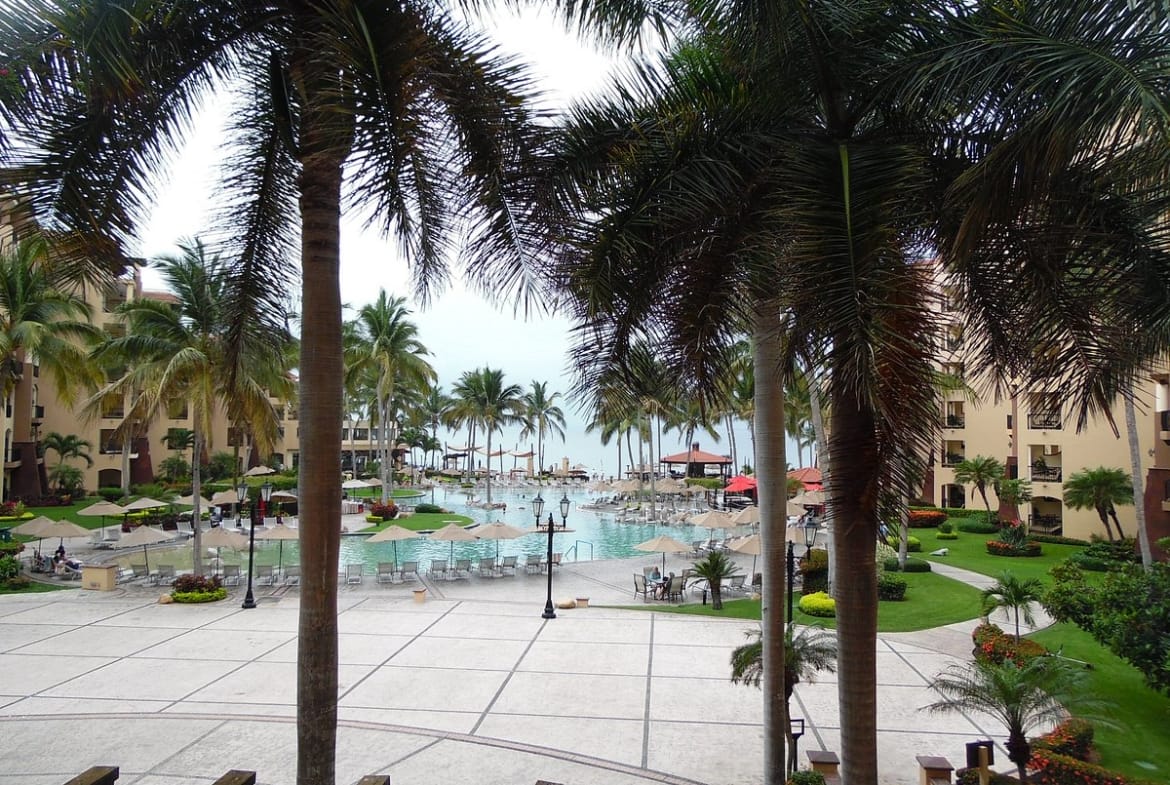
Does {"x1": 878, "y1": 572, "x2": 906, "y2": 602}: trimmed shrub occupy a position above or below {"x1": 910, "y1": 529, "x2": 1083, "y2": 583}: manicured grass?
above

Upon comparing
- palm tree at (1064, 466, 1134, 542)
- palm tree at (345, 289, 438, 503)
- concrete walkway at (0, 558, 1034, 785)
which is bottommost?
concrete walkway at (0, 558, 1034, 785)

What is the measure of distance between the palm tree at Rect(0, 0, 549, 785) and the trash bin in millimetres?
19459

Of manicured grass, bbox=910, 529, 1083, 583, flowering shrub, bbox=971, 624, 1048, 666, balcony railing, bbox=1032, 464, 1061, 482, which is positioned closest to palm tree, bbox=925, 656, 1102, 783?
flowering shrub, bbox=971, 624, 1048, 666

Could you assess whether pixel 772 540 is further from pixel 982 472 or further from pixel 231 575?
pixel 982 472

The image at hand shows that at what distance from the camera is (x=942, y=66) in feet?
15.8

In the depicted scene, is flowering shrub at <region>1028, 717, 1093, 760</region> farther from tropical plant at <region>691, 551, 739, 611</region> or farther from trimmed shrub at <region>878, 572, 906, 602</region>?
trimmed shrub at <region>878, 572, 906, 602</region>

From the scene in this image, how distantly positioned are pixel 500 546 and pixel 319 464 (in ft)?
103

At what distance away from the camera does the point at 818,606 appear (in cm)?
1944

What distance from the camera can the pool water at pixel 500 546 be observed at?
29.5 m

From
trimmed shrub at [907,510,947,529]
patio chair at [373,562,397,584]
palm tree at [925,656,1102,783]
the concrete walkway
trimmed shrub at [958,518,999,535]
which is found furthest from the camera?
trimmed shrub at [907,510,947,529]

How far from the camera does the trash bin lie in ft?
71.3

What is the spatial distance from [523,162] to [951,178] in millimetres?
3548

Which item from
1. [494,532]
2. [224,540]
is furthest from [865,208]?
[224,540]

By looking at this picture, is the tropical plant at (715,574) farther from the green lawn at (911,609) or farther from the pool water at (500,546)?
the pool water at (500,546)
